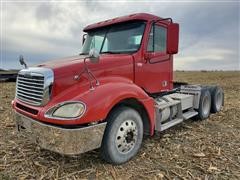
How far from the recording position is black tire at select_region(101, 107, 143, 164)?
408 cm

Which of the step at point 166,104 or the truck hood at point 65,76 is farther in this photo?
the step at point 166,104

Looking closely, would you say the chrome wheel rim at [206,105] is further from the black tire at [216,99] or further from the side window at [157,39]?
the side window at [157,39]

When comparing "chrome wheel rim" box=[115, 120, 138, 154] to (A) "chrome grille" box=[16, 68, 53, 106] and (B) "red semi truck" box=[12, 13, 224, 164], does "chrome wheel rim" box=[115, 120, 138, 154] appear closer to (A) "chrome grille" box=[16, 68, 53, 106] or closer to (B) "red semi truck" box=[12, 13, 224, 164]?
(B) "red semi truck" box=[12, 13, 224, 164]

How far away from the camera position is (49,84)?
4.02m

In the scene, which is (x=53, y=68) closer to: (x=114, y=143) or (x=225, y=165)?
(x=114, y=143)

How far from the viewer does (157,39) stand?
5680 mm

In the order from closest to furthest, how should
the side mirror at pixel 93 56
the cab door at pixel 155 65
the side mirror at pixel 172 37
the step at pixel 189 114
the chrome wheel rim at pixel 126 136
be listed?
the side mirror at pixel 93 56, the chrome wheel rim at pixel 126 136, the side mirror at pixel 172 37, the cab door at pixel 155 65, the step at pixel 189 114

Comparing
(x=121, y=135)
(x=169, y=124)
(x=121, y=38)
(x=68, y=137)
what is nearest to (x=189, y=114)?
(x=169, y=124)

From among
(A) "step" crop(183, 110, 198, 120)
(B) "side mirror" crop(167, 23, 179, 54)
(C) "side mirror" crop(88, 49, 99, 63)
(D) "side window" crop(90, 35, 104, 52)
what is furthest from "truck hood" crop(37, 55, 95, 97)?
(A) "step" crop(183, 110, 198, 120)

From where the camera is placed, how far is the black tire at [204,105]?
730 centimetres

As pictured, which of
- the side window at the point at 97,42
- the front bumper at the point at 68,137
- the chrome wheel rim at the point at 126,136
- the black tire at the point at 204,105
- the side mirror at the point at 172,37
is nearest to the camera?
the front bumper at the point at 68,137

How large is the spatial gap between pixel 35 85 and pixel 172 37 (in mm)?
2725

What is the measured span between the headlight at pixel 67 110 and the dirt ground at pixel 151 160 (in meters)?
0.91

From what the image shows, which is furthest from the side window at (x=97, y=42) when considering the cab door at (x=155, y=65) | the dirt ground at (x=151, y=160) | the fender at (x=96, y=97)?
the dirt ground at (x=151, y=160)
